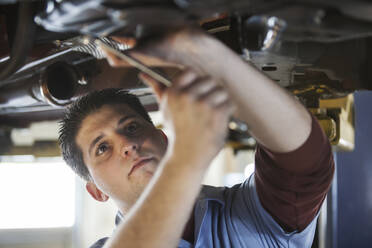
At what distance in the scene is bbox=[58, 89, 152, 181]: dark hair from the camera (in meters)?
1.00

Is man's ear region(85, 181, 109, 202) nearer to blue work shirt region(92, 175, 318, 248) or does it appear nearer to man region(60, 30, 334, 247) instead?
man region(60, 30, 334, 247)

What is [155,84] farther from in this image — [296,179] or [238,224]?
[238,224]

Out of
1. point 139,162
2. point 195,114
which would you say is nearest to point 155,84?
point 195,114

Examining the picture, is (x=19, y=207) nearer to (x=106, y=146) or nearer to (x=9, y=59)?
(x=106, y=146)

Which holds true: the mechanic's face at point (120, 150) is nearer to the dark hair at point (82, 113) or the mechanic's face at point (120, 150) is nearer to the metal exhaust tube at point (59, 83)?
the dark hair at point (82, 113)

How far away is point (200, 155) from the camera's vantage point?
1.37 feet

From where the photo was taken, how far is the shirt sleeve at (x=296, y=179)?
604 millimetres

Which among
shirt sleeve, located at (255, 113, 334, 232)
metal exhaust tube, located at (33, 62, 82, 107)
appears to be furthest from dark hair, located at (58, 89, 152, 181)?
shirt sleeve, located at (255, 113, 334, 232)

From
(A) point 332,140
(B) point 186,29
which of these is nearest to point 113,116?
(A) point 332,140

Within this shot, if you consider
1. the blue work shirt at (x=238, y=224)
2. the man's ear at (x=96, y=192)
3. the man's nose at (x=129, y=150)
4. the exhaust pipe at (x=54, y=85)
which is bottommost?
the man's ear at (x=96, y=192)

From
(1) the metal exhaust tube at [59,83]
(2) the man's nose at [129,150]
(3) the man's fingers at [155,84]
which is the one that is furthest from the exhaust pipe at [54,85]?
(3) the man's fingers at [155,84]

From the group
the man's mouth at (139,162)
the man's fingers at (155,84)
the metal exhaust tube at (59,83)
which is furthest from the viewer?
the man's mouth at (139,162)

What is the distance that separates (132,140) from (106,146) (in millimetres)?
68

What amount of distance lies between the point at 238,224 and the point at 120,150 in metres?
0.29
